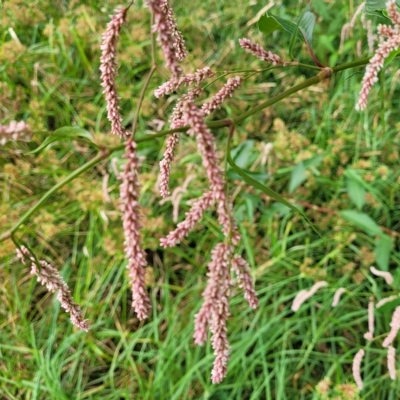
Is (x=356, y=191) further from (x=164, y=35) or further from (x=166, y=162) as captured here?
(x=164, y=35)

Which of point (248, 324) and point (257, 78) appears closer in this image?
point (248, 324)

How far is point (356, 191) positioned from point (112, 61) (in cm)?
121

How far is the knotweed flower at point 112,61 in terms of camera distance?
1.67 feet


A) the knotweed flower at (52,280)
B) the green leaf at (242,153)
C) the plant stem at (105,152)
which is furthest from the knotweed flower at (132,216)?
the green leaf at (242,153)

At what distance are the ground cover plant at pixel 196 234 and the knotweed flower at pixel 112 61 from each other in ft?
2.84

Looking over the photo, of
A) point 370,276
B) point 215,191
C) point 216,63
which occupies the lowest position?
point 370,276

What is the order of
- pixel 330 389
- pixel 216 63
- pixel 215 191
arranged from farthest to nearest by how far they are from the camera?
pixel 216 63, pixel 330 389, pixel 215 191

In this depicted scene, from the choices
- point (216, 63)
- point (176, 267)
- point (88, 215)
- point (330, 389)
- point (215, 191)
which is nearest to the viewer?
point (215, 191)

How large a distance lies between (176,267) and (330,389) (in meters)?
0.69

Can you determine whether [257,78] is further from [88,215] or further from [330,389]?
[330,389]

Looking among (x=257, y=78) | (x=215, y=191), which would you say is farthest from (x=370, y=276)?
(x=215, y=191)

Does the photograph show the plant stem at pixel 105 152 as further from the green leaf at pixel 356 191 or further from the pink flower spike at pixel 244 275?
the green leaf at pixel 356 191

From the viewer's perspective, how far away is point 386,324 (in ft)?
5.45

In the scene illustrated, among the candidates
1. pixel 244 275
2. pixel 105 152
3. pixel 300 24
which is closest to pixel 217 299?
pixel 244 275
